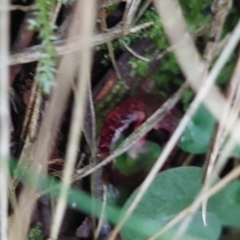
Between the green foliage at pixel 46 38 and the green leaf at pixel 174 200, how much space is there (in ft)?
0.69

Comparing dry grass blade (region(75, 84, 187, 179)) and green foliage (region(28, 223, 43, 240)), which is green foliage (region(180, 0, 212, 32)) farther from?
green foliage (region(28, 223, 43, 240))

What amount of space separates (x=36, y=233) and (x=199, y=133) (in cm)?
28

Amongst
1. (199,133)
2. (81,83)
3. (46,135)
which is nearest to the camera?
(81,83)

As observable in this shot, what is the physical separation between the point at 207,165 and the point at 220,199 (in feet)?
0.32

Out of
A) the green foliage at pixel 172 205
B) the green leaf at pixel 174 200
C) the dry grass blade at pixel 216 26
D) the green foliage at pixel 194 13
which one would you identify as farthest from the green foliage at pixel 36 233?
the green foliage at pixel 194 13

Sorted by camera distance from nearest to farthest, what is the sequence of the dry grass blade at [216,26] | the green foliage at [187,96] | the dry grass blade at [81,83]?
the dry grass blade at [81,83], the dry grass blade at [216,26], the green foliage at [187,96]

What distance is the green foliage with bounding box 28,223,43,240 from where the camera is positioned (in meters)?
0.62

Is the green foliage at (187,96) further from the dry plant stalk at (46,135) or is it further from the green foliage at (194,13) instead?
the dry plant stalk at (46,135)

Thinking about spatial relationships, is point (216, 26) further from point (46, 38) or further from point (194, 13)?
point (46, 38)

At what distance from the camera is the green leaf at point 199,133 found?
0.66 meters

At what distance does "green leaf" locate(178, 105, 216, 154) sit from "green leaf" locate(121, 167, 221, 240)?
0.14 feet

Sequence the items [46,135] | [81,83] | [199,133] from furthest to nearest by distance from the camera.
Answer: [199,133], [46,135], [81,83]

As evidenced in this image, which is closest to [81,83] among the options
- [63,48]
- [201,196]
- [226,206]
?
[63,48]

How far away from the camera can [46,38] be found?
521mm
